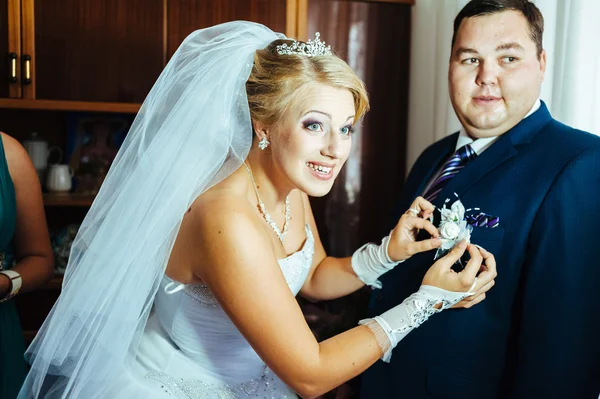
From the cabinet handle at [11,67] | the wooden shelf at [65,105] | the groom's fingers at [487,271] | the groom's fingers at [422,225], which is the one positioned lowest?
the groom's fingers at [487,271]

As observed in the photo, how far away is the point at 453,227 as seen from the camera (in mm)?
1477

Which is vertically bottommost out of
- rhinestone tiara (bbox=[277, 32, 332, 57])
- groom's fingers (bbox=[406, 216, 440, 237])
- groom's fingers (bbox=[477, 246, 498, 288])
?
groom's fingers (bbox=[477, 246, 498, 288])

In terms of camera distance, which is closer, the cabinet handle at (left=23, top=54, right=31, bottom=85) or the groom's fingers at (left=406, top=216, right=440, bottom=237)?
the groom's fingers at (left=406, top=216, right=440, bottom=237)

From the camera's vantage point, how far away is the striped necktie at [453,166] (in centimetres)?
166

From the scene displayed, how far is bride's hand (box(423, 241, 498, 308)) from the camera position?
139cm

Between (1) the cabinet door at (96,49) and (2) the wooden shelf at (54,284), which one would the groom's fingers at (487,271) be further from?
(2) the wooden shelf at (54,284)

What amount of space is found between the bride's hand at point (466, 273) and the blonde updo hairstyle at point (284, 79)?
18.1 inches

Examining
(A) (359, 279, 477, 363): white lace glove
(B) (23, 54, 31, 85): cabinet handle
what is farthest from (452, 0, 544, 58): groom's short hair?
(B) (23, 54, 31, 85): cabinet handle

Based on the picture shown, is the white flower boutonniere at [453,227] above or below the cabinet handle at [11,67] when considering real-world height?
below

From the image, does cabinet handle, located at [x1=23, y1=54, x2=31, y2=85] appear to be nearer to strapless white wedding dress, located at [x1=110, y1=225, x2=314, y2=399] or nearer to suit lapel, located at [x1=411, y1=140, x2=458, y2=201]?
strapless white wedding dress, located at [x1=110, y1=225, x2=314, y2=399]

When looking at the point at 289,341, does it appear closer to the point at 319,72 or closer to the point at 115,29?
the point at 319,72

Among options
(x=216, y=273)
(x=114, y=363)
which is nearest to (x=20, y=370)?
(x=114, y=363)

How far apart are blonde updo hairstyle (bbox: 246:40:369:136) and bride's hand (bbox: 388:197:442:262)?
13.8 inches

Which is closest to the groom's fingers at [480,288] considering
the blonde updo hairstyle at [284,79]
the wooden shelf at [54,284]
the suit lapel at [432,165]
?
the suit lapel at [432,165]
